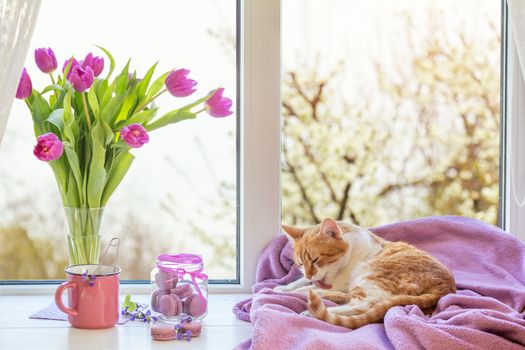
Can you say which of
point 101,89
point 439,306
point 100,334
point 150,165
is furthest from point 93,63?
point 439,306

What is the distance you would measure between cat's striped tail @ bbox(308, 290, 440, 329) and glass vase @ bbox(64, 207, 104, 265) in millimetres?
546

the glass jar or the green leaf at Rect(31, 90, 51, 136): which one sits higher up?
the green leaf at Rect(31, 90, 51, 136)

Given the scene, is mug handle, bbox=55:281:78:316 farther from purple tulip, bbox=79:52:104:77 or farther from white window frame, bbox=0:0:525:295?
purple tulip, bbox=79:52:104:77

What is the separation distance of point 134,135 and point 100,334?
17.5 inches

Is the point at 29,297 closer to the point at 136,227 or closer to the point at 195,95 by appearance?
the point at 136,227

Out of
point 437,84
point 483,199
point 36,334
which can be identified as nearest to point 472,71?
point 437,84

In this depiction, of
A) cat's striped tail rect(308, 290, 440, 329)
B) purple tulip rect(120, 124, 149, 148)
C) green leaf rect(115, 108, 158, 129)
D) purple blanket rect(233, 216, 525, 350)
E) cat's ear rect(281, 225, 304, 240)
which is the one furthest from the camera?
cat's ear rect(281, 225, 304, 240)

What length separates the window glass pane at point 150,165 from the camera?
6.65 ft

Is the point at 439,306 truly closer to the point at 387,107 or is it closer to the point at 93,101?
the point at 387,107

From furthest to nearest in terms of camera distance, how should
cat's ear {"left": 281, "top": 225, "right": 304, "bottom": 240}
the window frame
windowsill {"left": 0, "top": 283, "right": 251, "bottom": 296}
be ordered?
1. the window frame
2. windowsill {"left": 0, "top": 283, "right": 251, "bottom": 296}
3. cat's ear {"left": 281, "top": 225, "right": 304, "bottom": 240}

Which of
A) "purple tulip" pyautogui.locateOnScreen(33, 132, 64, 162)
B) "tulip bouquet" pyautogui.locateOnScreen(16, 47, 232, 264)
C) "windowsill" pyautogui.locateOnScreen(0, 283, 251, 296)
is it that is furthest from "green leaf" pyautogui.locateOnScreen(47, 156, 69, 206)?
"windowsill" pyautogui.locateOnScreen(0, 283, 251, 296)

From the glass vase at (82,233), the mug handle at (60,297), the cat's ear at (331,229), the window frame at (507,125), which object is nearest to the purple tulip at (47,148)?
the glass vase at (82,233)

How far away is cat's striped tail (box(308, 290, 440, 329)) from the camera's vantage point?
5.13 ft

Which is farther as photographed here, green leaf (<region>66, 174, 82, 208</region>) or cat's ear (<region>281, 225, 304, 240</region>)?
cat's ear (<region>281, 225, 304, 240</region>)
